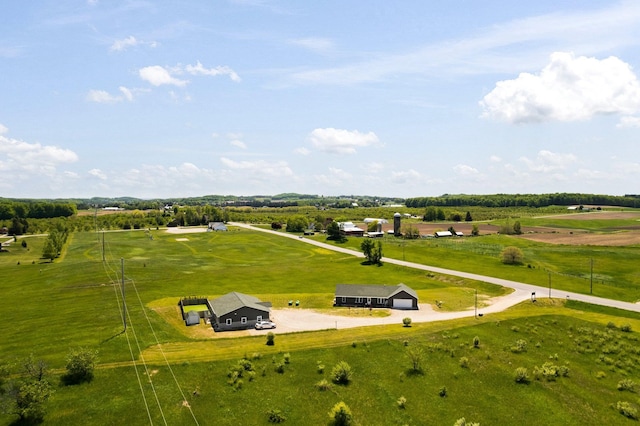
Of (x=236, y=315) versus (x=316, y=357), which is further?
(x=236, y=315)

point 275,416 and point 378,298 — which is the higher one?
point 378,298

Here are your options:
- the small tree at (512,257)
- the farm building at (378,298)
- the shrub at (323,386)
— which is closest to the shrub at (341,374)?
the shrub at (323,386)

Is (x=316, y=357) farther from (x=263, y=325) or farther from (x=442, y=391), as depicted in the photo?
(x=442, y=391)

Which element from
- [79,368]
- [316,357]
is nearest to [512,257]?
[316,357]

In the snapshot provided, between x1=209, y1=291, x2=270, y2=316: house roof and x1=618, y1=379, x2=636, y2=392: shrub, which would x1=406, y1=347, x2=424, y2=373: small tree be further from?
x1=209, y1=291, x2=270, y2=316: house roof

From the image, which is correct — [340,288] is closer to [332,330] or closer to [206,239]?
[332,330]

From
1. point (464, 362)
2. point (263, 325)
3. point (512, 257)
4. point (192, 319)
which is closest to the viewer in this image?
point (464, 362)
